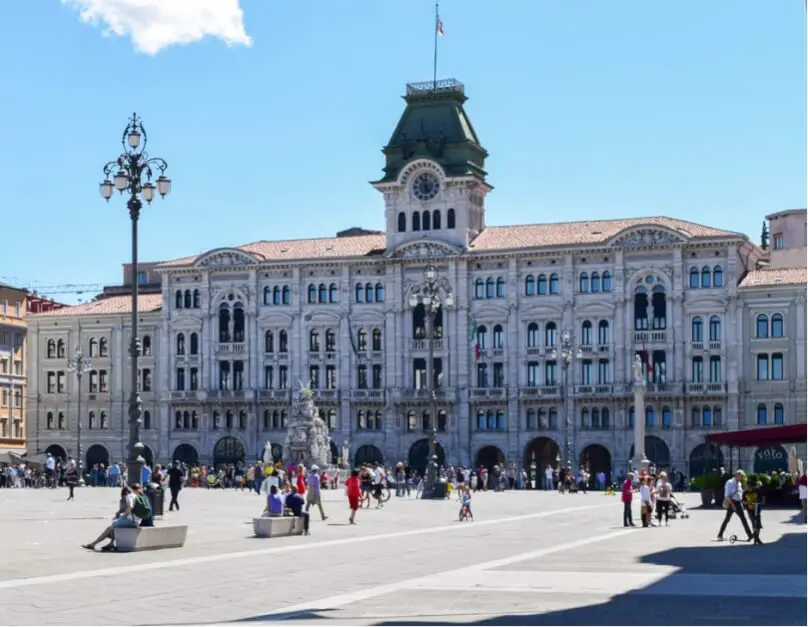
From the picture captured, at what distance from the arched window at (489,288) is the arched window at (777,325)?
16.3 metres

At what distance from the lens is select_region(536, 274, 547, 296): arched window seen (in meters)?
94.1

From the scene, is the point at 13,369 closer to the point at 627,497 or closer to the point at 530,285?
the point at 530,285

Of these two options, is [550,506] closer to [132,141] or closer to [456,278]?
[132,141]

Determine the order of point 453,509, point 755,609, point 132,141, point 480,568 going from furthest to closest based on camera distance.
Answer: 1. point 453,509
2. point 132,141
3. point 480,568
4. point 755,609

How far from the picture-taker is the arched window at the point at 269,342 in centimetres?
9981

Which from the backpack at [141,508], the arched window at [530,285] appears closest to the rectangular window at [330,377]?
the arched window at [530,285]

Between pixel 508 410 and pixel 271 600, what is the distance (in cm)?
7442

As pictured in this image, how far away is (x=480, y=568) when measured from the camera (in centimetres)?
2495

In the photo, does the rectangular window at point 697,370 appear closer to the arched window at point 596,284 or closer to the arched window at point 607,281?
the arched window at point 607,281

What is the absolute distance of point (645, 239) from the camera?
9131 cm

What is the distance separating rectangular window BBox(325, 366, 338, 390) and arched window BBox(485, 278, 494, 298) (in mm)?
10452

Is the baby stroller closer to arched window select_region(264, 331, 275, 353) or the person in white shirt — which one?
the person in white shirt

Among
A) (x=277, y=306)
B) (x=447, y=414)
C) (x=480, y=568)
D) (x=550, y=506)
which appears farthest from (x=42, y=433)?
(x=480, y=568)

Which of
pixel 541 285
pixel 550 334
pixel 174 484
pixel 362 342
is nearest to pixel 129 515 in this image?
pixel 174 484
